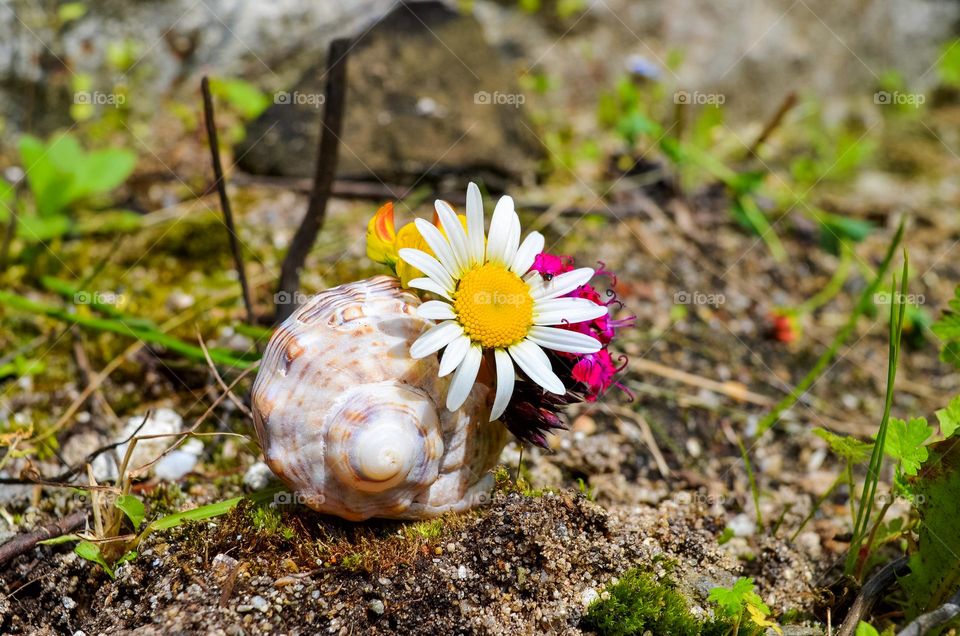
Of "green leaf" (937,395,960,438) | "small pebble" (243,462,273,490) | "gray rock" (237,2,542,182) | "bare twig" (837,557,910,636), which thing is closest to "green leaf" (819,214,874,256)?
"gray rock" (237,2,542,182)

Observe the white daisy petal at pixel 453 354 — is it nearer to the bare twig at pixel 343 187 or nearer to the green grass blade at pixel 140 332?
the green grass blade at pixel 140 332

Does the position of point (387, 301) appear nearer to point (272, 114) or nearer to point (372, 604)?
point (372, 604)

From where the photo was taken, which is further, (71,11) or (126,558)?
(71,11)

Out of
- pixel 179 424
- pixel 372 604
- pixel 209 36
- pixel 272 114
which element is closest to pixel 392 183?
pixel 272 114

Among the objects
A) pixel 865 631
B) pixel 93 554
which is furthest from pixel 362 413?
pixel 865 631

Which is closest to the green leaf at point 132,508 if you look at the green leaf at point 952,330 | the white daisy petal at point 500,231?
the white daisy petal at point 500,231

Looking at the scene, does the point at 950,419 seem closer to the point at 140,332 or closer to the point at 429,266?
the point at 429,266
